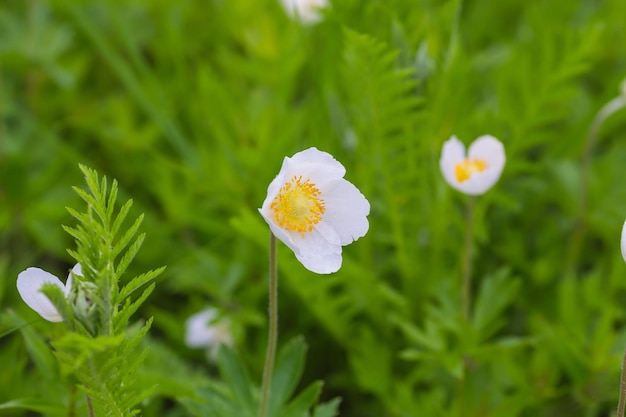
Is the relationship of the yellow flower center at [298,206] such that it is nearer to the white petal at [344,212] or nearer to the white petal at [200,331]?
the white petal at [344,212]

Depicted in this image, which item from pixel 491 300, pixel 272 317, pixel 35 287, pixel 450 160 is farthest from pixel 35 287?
pixel 491 300

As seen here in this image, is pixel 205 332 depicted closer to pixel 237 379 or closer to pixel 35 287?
pixel 237 379

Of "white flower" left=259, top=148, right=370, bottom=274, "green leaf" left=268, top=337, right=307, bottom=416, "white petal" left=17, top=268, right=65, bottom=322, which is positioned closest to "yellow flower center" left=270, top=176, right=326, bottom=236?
"white flower" left=259, top=148, right=370, bottom=274

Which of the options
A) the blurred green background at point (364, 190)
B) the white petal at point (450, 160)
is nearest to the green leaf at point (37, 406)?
the blurred green background at point (364, 190)

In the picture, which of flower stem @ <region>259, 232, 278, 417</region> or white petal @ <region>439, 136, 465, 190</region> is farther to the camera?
white petal @ <region>439, 136, 465, 190</region>

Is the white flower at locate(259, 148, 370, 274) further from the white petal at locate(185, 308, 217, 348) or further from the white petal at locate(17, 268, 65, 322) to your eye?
the white petal at locate(185, 308, 217, 348)

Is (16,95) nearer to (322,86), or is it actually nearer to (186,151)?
(186,151)
